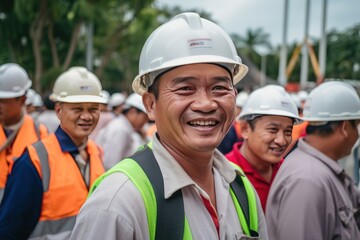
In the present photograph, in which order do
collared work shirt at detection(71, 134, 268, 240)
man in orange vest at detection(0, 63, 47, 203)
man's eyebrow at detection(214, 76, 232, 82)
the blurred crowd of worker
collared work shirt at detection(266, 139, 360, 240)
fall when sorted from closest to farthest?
collared work shirt at detection(71, 134, 268, 240) < the blurred crowd of worker < man's eyebrow at detection(214, 76, 232, 82) < collared work shirt at detection(266, 139, 360, 240) < man in orange vest at detection(0, 63, 47, 203)

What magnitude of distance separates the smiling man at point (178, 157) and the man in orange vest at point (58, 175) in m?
1.04

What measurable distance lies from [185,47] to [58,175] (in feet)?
4.91

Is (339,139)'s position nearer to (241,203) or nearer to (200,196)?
(241,203)

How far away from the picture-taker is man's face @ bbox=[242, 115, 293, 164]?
3.04 meters

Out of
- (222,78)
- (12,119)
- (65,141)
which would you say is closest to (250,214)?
(222,78)

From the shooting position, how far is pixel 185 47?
1.58m

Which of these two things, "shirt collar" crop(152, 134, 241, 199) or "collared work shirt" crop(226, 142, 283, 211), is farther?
"collared work shirt" crop(226, 142, 283, 211)

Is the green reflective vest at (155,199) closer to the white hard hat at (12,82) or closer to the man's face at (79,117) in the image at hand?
the man's face at (79,117)

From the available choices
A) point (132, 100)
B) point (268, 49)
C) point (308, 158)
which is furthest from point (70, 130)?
point (268, 49)

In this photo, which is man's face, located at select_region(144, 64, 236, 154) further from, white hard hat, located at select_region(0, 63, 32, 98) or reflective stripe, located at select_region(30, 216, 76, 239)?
white hard hat, located at select_region(0, 63, 32, 98)

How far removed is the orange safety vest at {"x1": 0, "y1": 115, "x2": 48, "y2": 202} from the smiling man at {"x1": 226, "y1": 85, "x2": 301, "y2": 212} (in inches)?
68.9

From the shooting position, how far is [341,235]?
241cm

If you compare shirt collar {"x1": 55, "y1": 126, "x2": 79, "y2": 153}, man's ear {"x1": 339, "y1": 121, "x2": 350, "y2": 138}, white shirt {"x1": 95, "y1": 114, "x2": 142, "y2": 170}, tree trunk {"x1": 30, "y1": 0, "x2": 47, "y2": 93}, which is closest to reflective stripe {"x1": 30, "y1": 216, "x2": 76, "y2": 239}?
shirt collar {"x1": 55, "y1": 126, "x2": 79, "y2": 153}

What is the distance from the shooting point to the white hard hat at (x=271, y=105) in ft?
10.0
